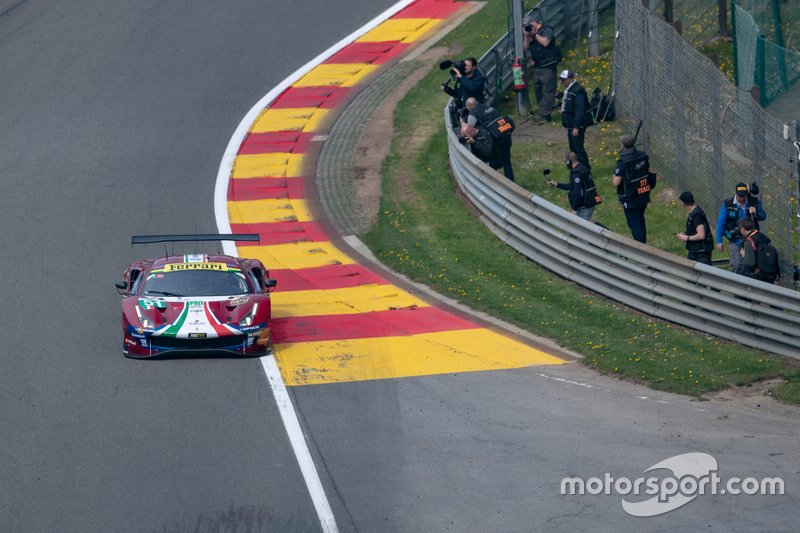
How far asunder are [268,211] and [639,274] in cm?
743

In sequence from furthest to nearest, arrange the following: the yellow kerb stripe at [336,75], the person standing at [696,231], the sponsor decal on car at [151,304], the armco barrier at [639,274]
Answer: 1. the yellow kerb stripe at [336,75]
2. the person standing at [696,231]
3. the sponsor decal on car at [151,304]
4. the armco barrier at [639,274]

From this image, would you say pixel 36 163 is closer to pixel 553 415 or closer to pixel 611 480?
pixel 553 415

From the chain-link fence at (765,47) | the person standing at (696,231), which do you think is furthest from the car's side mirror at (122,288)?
the chain-link fence at (765,47)

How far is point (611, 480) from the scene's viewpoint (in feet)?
40.9

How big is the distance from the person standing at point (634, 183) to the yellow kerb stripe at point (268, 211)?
601 cm

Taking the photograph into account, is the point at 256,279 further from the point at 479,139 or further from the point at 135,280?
the point at 479,139

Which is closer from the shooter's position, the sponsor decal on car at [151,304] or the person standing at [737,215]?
the sponsor decal on car at [151,304]

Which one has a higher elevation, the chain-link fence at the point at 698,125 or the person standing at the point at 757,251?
the chain-link fence at the point at 698,125

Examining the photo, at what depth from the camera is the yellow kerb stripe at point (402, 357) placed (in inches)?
619

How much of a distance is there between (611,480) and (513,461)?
3.54ft

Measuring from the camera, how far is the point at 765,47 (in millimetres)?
21109

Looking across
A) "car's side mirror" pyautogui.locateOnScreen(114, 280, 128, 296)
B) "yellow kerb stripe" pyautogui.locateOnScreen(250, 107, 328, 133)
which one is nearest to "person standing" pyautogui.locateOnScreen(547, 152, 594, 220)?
"car's side mirror" pyautogui.locateOnScreen(114, 280, 128, 296)

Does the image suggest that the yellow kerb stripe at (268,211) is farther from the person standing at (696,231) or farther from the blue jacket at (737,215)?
the blue jacket at (737,215)

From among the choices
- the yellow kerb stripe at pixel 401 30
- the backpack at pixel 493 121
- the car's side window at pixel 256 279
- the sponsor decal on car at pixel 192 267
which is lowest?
the car's side window at pixel 256 279
